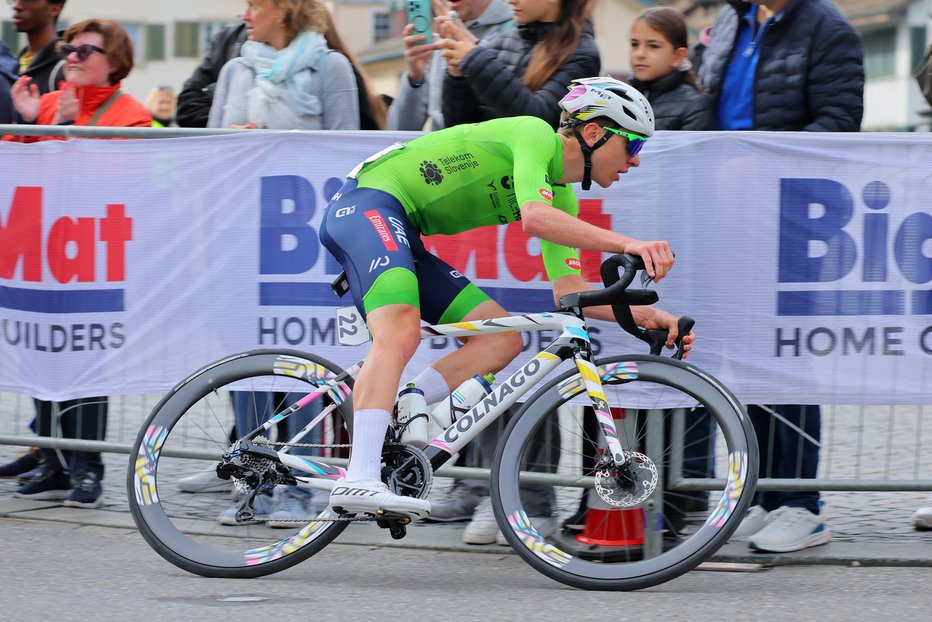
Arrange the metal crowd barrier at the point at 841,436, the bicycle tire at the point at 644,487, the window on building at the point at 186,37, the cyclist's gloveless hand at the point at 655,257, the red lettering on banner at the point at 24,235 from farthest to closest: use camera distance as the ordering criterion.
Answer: the window on building at the point at 186,37 < the red lettering on banner at the point at 24,235 < the metal crowd barrier at the point at 841,436 < the bicycle tire at the point at 644,487 < the cyclist's gloveless hand at the point at 655,257

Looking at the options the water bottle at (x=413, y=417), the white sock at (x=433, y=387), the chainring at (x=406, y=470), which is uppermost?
the white sock at (x=433, y=387)

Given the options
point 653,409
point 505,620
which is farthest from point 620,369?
point 505,620

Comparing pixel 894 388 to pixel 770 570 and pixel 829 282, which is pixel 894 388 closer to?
pixel 829 282

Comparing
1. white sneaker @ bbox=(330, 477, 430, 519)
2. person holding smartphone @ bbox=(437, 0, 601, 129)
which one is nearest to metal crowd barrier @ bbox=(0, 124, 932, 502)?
white sneaker @ bbox=(330, 477, 430, 519)

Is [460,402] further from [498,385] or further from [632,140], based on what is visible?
[632,140]

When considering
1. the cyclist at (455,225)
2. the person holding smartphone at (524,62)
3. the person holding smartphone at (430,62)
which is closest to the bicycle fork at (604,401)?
the cyclist at (455,225)

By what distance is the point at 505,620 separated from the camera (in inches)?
175

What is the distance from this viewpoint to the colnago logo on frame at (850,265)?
5.49 meters

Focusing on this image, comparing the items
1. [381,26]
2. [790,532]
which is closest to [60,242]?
[790,532]

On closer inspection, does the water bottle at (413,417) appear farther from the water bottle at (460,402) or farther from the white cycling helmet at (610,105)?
the white cycling helmet at (610,105)

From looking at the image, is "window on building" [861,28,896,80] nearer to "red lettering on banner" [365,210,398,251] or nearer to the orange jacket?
the orange jacket

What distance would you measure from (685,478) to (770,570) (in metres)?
0.49

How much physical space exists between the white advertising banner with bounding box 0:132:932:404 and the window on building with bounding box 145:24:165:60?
47.6m

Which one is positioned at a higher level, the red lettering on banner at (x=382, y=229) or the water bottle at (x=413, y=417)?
the red lettering on banner at (x=382, y=229)
